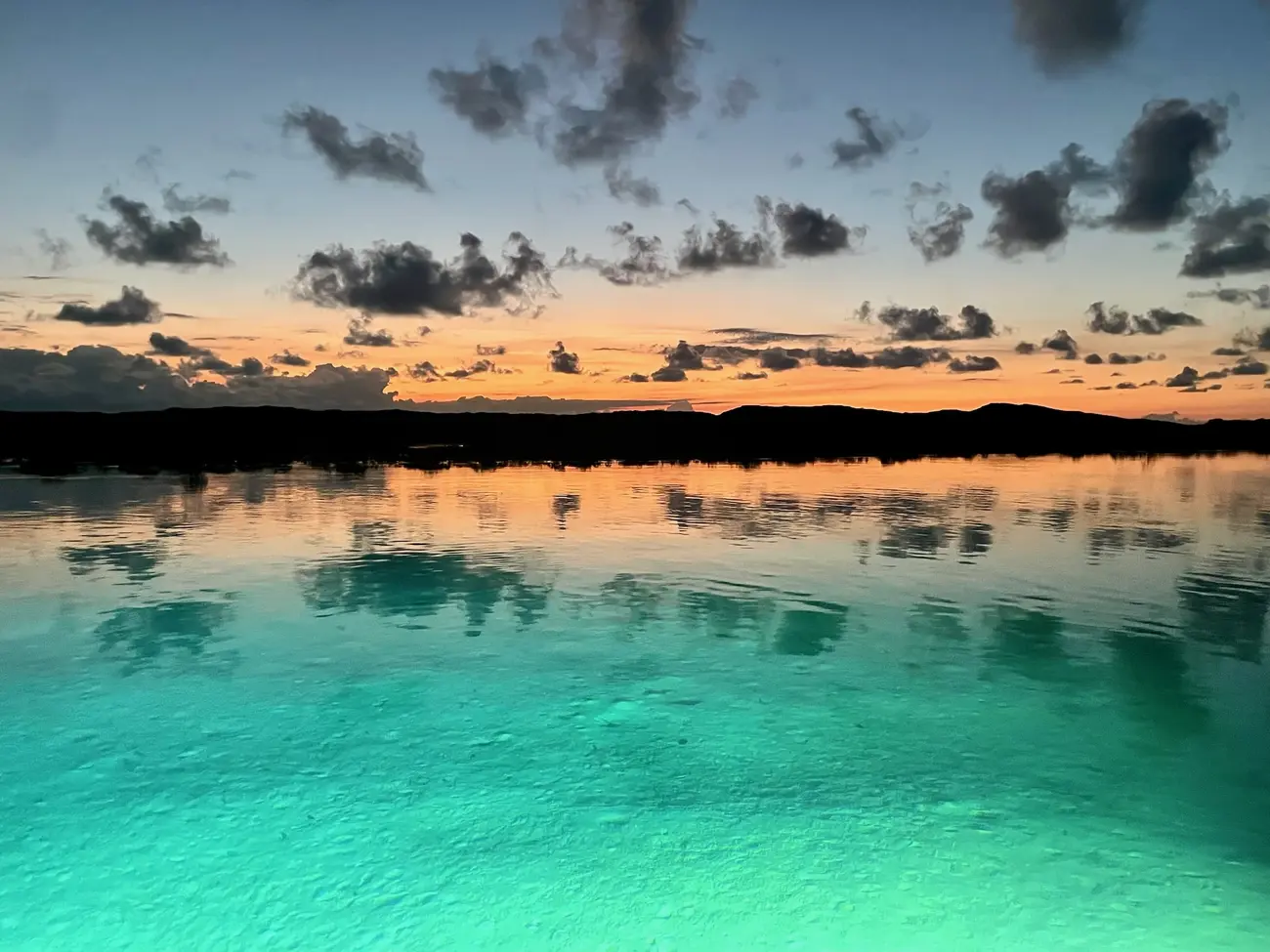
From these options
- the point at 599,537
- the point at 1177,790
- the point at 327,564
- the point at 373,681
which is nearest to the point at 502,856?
the point at 373,681

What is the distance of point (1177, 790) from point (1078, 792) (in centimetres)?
107

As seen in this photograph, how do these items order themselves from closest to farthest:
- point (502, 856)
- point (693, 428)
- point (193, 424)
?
point (502, 856), point (193, 424), point (693, 428)

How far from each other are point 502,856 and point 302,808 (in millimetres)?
2218

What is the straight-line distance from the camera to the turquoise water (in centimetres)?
700

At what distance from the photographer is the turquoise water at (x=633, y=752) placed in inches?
276

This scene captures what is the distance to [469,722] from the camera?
10805mm

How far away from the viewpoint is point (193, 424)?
10988cm

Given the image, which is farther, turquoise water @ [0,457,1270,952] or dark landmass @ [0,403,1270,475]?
dark landmass @ [0,403,1270,475]

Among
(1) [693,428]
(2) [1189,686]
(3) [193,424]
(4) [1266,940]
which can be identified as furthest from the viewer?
(1) [693,428]

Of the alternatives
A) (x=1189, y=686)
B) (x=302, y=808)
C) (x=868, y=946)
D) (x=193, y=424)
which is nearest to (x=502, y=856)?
(x=302, y=808)

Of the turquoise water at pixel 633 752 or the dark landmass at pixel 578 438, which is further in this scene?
the dark landmass at pixel 578 438

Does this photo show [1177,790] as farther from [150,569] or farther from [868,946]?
[150,569]

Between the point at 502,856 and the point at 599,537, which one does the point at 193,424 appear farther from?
the point at 502,856

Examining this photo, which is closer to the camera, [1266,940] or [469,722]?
[1266,940]
